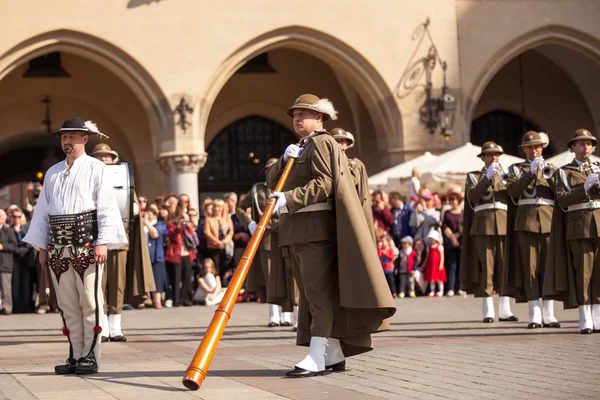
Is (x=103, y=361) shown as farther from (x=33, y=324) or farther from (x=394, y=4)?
(x=394, y=4)

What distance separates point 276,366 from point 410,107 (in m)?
13.8

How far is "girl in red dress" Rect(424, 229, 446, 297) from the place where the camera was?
17188 millimetres

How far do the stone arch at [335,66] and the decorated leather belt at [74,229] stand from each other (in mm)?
12591

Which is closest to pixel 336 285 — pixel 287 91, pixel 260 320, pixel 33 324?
pixel 260 320

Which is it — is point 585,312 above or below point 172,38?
below

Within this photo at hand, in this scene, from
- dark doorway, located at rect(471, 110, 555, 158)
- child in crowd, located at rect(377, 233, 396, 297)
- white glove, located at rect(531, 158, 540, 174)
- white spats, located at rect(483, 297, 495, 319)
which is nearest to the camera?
white glove, located at rect(531, 158, 540, 174)

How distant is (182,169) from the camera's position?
2055 cm

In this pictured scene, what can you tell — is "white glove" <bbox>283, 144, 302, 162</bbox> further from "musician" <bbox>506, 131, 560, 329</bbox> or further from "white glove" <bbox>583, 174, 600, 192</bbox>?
"musician" <bbox>506, 131, 560, 329</bbox>

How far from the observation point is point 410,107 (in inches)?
837

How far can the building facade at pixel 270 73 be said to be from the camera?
2014cm

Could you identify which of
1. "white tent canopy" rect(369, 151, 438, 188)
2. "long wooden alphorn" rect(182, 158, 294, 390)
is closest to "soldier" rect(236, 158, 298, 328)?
"long wooden alphorn" rect(182, 158, 294, 390)

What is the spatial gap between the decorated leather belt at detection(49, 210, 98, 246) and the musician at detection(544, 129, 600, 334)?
4.54 metres

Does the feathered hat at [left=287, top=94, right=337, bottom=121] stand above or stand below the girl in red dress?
above

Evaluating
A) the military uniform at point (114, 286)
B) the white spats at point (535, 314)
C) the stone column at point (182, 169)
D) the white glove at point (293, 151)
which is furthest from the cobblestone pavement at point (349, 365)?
the stone column at point (182, 169)
